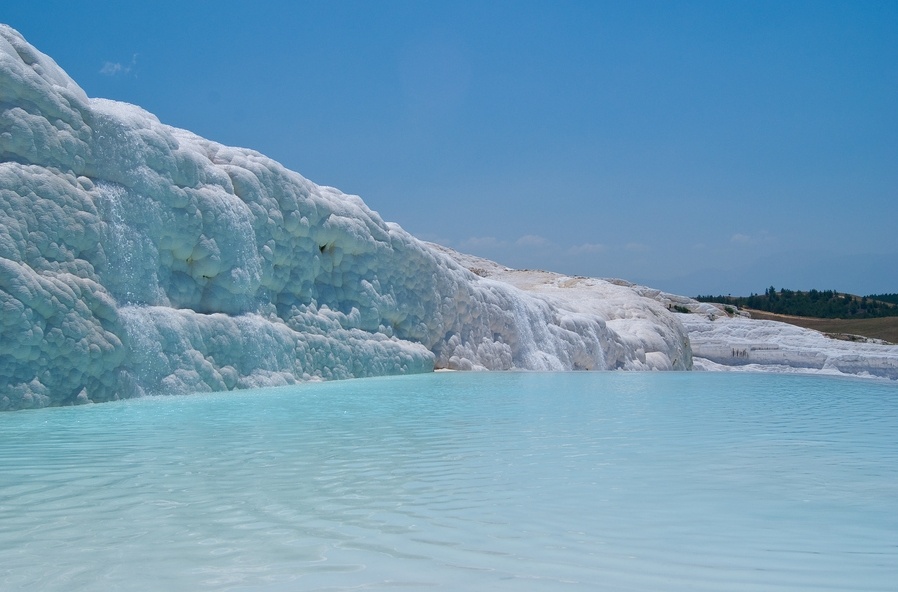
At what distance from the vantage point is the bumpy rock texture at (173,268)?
894cm

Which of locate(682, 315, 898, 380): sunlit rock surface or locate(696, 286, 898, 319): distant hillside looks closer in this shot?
locate(682, 315, 898, 380): sunlit rock surface

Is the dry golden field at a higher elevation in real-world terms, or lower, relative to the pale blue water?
higher

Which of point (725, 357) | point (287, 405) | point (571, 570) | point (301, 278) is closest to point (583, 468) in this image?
point (571, 570)

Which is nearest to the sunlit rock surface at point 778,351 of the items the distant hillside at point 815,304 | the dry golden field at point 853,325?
the dry golden field at point 853,325

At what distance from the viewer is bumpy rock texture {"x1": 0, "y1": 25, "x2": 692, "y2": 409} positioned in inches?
352

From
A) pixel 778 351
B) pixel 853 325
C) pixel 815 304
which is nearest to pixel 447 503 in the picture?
pixel 778 351

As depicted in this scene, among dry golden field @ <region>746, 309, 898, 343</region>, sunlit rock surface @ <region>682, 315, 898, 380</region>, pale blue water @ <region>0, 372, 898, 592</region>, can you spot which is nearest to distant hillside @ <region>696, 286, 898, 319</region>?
dry golden field @ <region>746, 309, 898, 343</region>

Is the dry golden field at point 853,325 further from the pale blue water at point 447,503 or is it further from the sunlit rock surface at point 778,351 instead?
the pale blue water at point 447,503

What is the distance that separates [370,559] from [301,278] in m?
11.4

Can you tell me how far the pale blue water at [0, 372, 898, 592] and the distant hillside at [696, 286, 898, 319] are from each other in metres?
54.5

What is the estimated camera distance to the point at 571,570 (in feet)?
9.43

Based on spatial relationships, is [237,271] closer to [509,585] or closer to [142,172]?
[142,172]

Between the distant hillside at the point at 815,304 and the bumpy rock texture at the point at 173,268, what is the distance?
46353 mm

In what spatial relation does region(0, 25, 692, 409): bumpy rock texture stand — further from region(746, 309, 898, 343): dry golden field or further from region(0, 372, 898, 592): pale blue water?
region(746, 309, 898, 343): dry golden field
